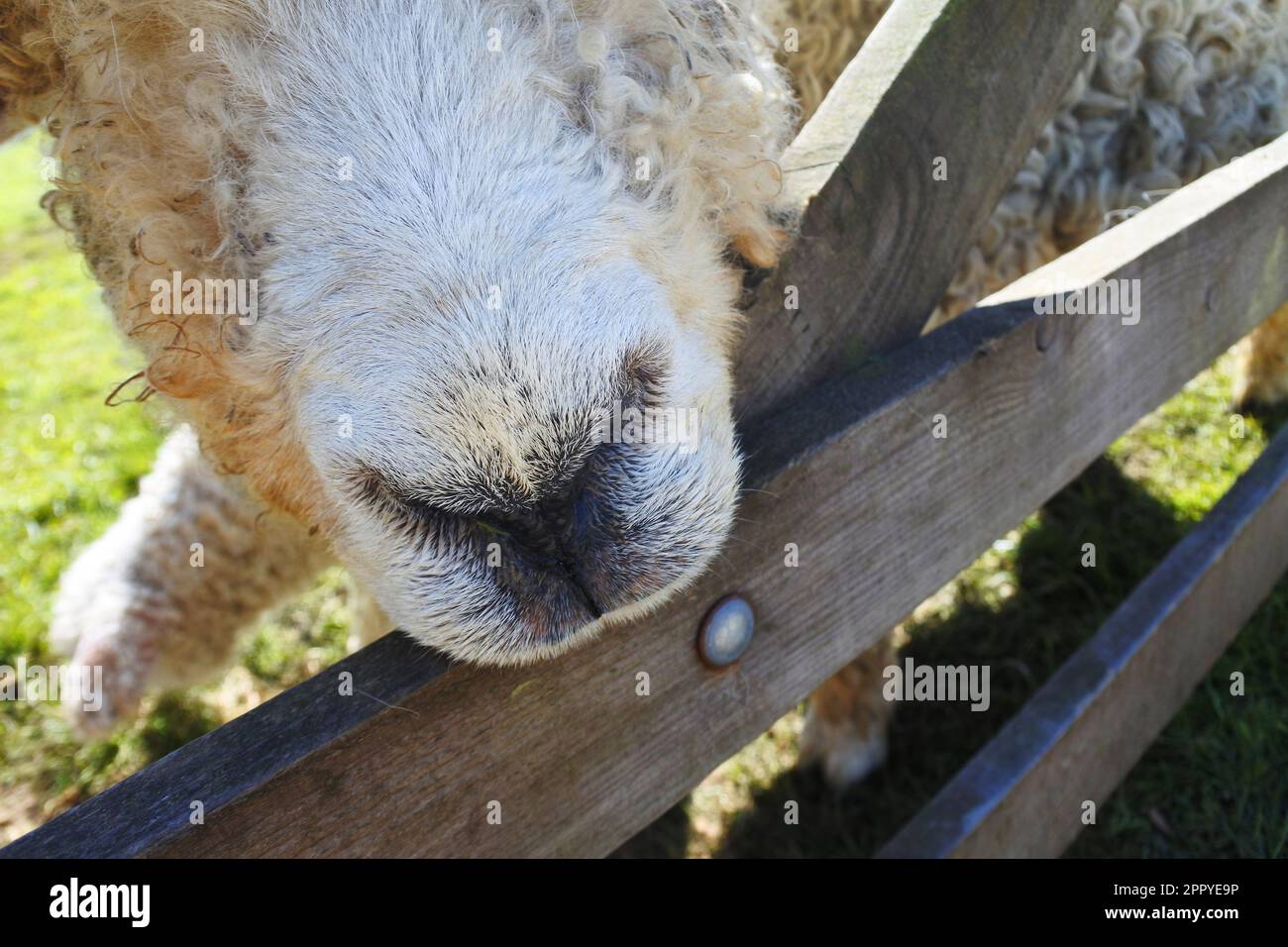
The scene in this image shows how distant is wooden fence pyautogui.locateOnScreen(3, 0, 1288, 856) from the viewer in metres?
1.04

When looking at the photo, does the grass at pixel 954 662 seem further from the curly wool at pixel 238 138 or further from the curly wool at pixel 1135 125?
the curly wool at pixel 1135 125

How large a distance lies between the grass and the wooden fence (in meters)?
0.96

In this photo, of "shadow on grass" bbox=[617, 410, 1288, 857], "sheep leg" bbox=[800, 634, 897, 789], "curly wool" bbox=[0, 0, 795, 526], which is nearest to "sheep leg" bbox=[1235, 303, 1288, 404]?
"shadow on grass" bbox=[617, 410, 1288, 857]

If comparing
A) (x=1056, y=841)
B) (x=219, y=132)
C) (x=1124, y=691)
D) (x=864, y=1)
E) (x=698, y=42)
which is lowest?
(x=1056, y=841)

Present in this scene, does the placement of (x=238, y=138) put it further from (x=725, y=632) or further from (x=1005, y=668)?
(x=1005, y=668)

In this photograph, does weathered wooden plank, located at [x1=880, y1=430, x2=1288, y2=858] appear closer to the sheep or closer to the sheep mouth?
the sheep

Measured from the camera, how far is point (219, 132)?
1291 mm

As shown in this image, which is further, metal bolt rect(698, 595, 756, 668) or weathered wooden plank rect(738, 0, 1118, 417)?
weathered wooden plank rect(738, 0, 1118, 417)

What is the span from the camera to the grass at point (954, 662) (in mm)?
2812

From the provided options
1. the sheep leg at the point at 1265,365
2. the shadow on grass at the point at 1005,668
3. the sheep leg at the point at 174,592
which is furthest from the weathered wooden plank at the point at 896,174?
the sheep leg at the point at 1265,365

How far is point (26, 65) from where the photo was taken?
5.05 feet

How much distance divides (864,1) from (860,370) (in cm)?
145
